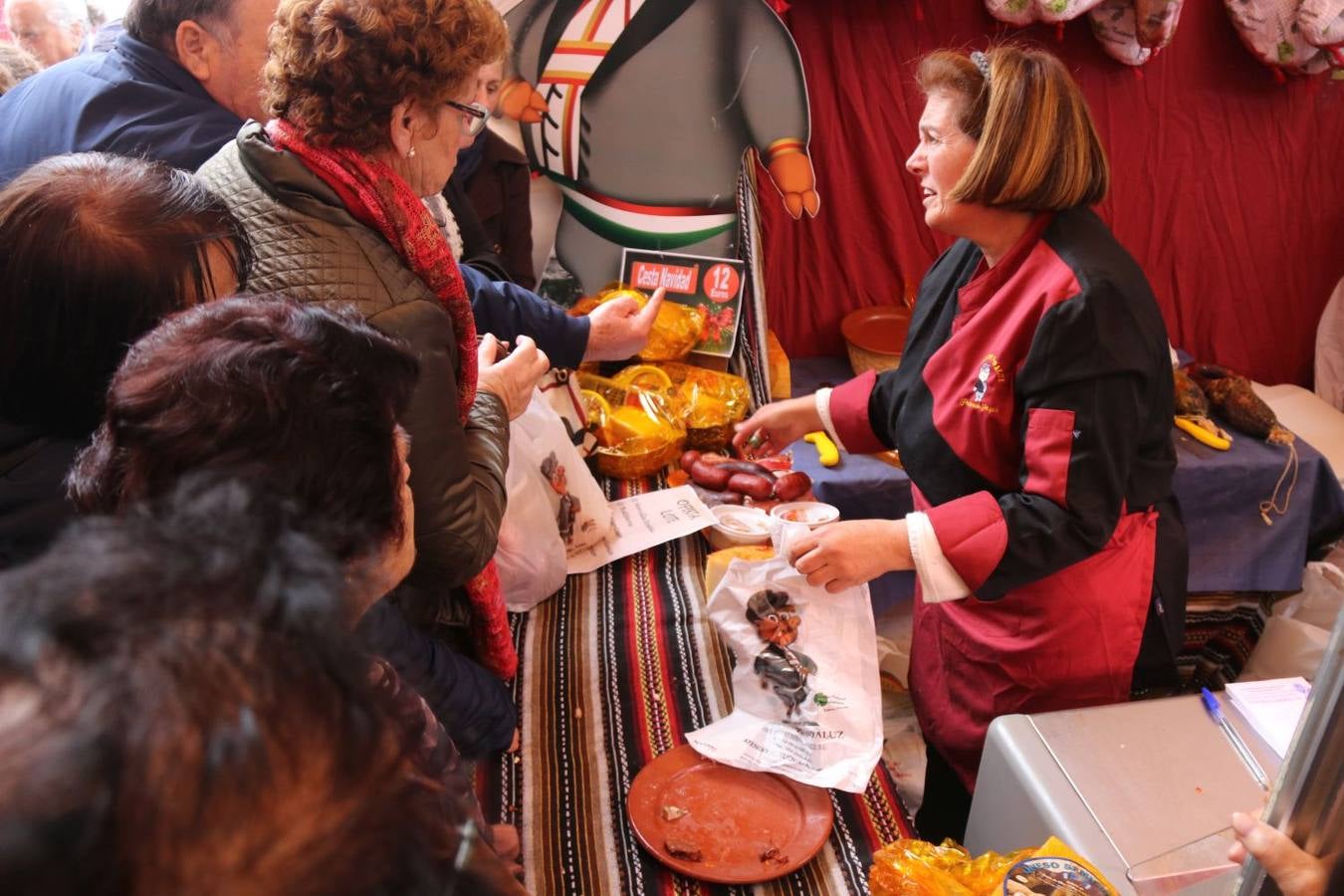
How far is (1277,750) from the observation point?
1.33 metres

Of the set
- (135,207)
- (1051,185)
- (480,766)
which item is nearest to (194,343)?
(135,207)

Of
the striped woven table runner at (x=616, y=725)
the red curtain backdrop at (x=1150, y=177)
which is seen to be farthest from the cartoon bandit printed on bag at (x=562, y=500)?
the red curtain backdrop at (x=1150, y=177)

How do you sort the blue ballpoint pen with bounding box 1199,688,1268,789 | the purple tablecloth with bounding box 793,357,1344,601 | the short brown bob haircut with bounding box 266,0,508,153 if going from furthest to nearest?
the purple tablecloth with bounding box 793,357,1344,601 → the blue ballpoint pen with bounding box 1199,688,1268,789 → the short brown bob haircut with bounding box 266,0,508,153

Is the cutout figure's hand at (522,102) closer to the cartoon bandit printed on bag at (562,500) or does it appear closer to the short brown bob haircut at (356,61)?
the cartoon bandit printed on bag at (562,500)

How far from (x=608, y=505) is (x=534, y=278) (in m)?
1.07

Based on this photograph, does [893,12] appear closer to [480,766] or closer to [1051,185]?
[1051,185]

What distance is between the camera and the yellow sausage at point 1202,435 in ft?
9.15

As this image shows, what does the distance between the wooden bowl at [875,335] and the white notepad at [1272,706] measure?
1.74 meters

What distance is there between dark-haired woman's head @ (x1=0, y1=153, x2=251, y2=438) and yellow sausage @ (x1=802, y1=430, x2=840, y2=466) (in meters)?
1.81

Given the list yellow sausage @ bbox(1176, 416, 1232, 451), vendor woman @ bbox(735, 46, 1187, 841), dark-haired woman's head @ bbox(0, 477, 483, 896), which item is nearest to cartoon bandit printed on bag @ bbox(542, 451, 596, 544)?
vendor woman @ bbox(735, 46, 1187, 841)

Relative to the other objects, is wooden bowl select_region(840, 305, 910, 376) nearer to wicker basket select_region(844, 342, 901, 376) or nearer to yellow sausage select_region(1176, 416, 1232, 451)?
wicker basket select_region(844, 342, 901, 376)

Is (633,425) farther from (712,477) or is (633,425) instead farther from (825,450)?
(825,450)

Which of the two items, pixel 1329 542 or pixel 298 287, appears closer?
pixel 298 287

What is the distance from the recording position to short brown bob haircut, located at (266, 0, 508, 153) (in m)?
1.17
